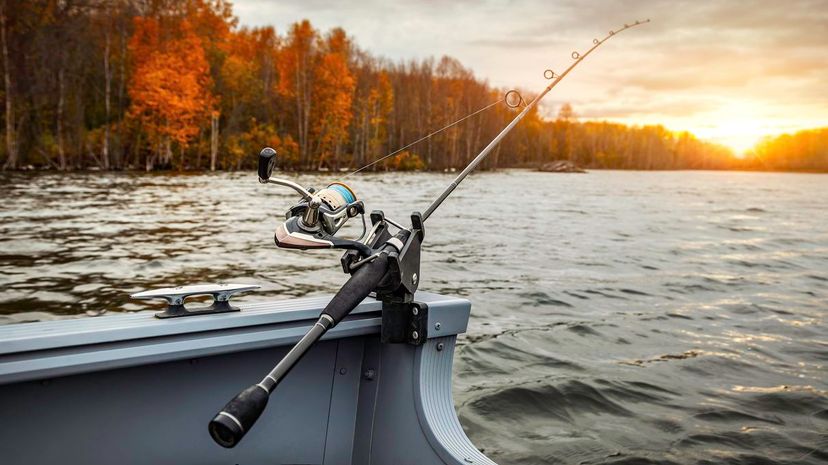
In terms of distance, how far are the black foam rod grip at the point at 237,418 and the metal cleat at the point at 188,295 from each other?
58 centimetres

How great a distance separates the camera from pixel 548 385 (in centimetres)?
511

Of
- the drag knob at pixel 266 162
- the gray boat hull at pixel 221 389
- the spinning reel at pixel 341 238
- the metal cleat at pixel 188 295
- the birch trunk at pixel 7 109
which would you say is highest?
the birch trunk at pixel 7 109

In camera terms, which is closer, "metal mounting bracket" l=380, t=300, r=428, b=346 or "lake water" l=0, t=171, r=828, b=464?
"metal mounting bracket" l=380, t=300, r=428, b=346

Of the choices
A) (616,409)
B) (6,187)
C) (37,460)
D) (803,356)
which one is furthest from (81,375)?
(6,187)

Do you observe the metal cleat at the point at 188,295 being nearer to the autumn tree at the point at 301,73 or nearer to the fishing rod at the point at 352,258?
the fishing rod at the point at 352,258

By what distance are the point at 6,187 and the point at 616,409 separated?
20.0 meters

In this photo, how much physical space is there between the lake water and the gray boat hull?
1.73 m

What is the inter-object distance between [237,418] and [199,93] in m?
37.6

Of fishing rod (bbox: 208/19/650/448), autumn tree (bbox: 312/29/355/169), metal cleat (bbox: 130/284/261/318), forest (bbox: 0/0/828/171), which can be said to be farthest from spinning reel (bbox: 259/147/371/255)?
autumn tree (bbox: 312/29/355/169)

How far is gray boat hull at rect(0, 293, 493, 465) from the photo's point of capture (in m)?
1.86

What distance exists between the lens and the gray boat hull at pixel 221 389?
186 cm

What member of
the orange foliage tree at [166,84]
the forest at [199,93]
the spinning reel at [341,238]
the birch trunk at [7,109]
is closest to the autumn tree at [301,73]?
the forest at [199,93]

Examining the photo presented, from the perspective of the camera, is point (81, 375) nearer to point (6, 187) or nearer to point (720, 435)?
point (720, 435)

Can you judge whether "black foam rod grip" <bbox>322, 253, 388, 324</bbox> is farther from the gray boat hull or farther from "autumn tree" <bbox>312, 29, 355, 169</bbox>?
"autumn tree" <bbox>312, 29, 355, 169</bbox>
